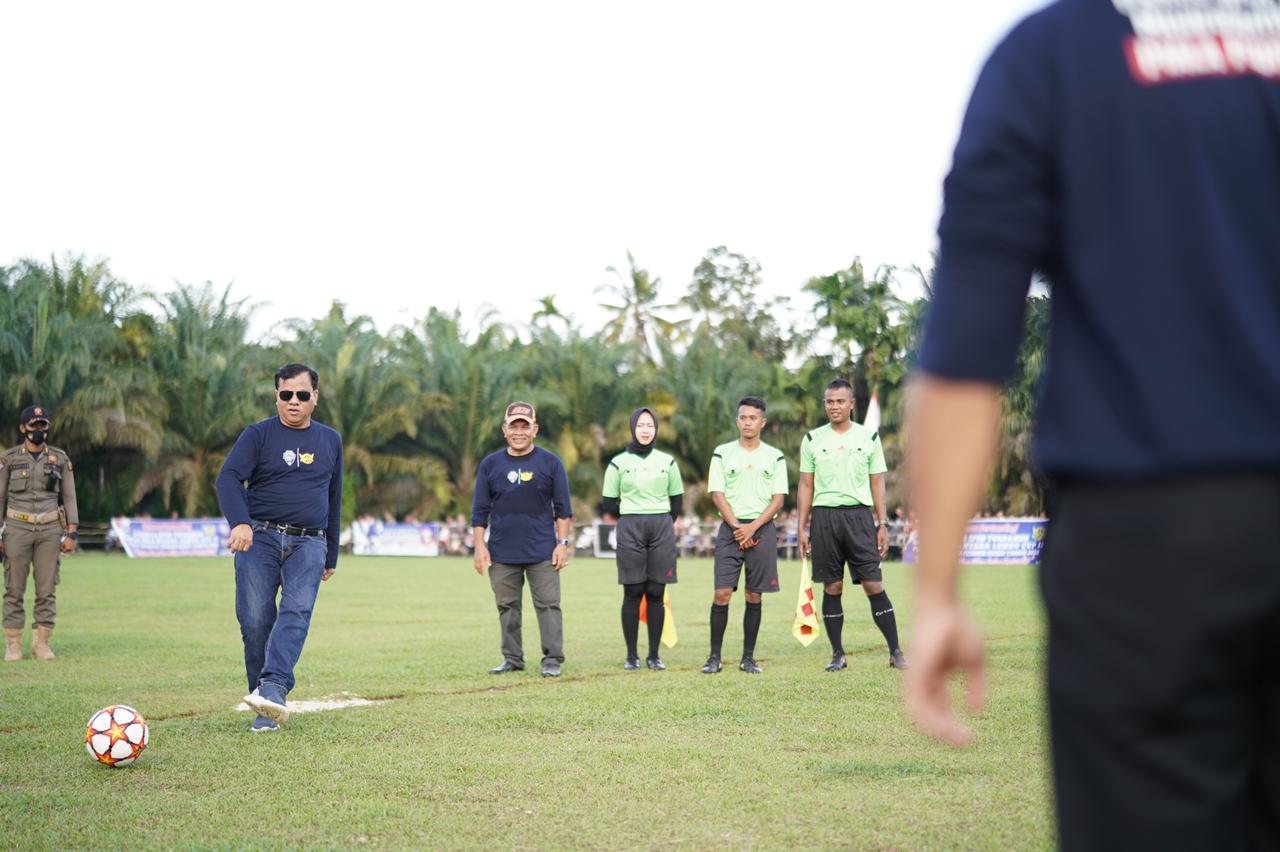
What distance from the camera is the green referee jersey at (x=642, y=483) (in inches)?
498

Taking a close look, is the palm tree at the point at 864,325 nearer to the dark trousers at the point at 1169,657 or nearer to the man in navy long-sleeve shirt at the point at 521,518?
the man in navy long-sleeve shirt at the point at 521,518

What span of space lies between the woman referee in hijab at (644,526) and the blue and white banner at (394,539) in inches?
1323

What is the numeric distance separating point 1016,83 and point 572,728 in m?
7.08

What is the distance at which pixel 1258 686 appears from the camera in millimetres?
1896

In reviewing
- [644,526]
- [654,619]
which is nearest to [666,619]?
[654,619]

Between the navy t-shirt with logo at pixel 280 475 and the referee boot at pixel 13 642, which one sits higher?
the navy t-shirt with logo at pixel 280 475

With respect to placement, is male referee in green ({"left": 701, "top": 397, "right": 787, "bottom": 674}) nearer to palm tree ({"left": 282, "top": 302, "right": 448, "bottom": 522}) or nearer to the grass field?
the grass field

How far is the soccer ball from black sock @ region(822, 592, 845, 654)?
6.17 meters

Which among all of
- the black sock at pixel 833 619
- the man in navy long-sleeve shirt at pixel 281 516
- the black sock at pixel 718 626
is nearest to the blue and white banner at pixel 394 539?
the black sock at pixel 718 626

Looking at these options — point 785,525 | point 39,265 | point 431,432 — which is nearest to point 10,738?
point 785,525

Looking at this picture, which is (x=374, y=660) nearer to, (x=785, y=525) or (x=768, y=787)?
(x=768, y=787)

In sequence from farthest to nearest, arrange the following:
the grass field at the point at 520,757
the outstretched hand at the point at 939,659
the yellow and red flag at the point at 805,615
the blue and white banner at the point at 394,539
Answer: the blue and white banner at the point at 394,539 < the yellow and red flag at the point at 805,615 < the grass field at the point at 520,757 < the outstretched hand at the point at 939,659

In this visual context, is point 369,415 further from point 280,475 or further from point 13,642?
point 280,475

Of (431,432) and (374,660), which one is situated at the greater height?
(431,432)
